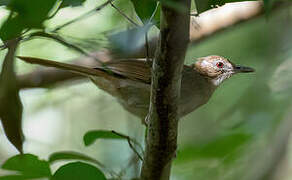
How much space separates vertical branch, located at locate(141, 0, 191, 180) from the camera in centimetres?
219

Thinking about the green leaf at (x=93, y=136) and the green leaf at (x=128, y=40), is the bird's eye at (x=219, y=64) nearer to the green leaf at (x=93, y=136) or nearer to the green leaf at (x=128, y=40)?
the green leaf at (x=93, y=136)

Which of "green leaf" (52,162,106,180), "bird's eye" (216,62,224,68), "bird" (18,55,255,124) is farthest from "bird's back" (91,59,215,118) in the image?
"green leaf" (52,162,106,180)

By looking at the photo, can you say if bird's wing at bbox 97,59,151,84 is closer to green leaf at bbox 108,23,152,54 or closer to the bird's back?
the bird's back

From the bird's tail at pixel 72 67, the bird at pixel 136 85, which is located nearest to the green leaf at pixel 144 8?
the bird's tail at pixel 72 67

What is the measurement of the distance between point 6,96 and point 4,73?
12 centimetres

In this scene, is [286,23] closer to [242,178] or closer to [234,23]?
[234,23]

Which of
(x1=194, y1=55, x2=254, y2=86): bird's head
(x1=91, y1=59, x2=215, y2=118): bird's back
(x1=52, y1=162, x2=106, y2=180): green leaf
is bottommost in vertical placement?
(x1=194, y1=55, x2=254, y2=86): bird's head

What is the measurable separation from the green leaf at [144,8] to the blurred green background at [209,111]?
67cm

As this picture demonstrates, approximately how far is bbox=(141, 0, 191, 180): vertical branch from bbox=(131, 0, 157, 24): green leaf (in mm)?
56

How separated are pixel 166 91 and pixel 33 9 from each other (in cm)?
112

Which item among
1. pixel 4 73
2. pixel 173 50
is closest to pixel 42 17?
pixel 173 50

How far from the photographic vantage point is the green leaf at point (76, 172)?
2.61 m

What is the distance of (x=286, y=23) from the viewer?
6527mm

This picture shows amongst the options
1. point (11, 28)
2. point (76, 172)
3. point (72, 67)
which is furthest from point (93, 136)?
point (11, 28)
